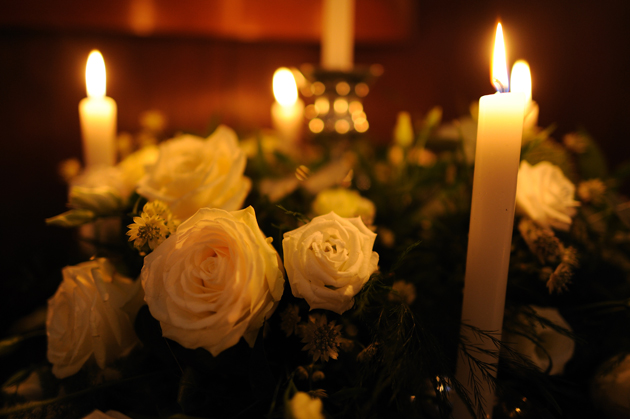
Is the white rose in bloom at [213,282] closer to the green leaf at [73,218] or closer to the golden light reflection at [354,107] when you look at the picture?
the green leaf at [73,218]

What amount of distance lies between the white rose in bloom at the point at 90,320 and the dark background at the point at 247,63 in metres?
0.41

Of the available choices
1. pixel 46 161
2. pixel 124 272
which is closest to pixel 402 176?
pixel 124 272

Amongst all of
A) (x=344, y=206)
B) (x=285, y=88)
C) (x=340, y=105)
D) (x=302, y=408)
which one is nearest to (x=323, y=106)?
(x=340, y=105)

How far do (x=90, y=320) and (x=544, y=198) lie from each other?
0.46 m

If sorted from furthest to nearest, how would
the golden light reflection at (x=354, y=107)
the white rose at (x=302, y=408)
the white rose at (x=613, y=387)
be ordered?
the golden light reflection at (x=354, y=107), the white rose at (x=613, y=387), the white rose at (x=302, y=408)

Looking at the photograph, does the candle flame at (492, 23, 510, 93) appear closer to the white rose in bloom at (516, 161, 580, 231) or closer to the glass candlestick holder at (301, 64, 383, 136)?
the white rose in bloom at (516, 161, 580, 231)

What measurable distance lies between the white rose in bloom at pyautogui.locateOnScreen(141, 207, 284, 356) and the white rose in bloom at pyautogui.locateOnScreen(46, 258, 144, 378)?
8 centimetres

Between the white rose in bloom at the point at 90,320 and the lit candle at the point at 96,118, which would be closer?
the white rose in bloom at the point at 90,320

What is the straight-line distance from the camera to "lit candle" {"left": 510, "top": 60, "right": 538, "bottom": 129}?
1.15 feet

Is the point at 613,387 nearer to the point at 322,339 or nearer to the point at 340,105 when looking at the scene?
the point at 322,339

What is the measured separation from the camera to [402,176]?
1.96 ft

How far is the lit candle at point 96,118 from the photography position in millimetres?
540

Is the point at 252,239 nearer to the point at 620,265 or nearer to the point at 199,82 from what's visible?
the point at 620,265

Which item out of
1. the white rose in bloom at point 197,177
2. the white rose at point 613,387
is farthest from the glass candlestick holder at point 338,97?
the white rose at point 613,387
